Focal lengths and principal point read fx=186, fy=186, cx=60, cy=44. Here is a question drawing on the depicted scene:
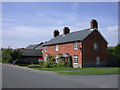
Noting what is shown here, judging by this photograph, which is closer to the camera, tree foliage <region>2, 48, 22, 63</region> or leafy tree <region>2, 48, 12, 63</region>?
tree foliage <region>2, 48, 22, 63</region>

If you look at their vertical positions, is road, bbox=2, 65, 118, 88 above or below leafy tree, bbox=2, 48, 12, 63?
below

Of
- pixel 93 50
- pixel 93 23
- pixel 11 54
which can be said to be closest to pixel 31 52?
pixel 11 54

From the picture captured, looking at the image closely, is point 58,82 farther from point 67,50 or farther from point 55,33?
point 55,33

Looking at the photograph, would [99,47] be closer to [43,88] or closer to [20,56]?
[20,56]

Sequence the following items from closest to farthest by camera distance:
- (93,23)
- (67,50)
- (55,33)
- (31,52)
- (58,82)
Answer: (58,82) < (93,23) < (67,50) < (55,33) < (31,52)

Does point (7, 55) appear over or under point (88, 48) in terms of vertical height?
under

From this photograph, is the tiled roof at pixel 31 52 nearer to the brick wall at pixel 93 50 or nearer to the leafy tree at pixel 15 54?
the leafy tree at pixel 15 54

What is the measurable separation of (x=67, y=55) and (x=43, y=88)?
2683 cm

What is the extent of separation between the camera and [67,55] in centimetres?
3784

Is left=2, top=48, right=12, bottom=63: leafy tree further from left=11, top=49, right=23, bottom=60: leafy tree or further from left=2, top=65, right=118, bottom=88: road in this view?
left=2, top=65, right=118, bottom=88: road

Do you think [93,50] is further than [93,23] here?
No

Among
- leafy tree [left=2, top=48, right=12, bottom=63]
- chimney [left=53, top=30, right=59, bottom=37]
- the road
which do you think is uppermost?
chimney [left=53, top=30, right=59, bottom=37]

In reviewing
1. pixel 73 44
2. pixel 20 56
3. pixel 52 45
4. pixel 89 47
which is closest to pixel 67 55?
pixel 73 44

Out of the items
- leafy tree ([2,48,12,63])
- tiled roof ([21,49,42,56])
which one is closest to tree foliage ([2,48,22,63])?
leafy tree ([2,48,12,63])
